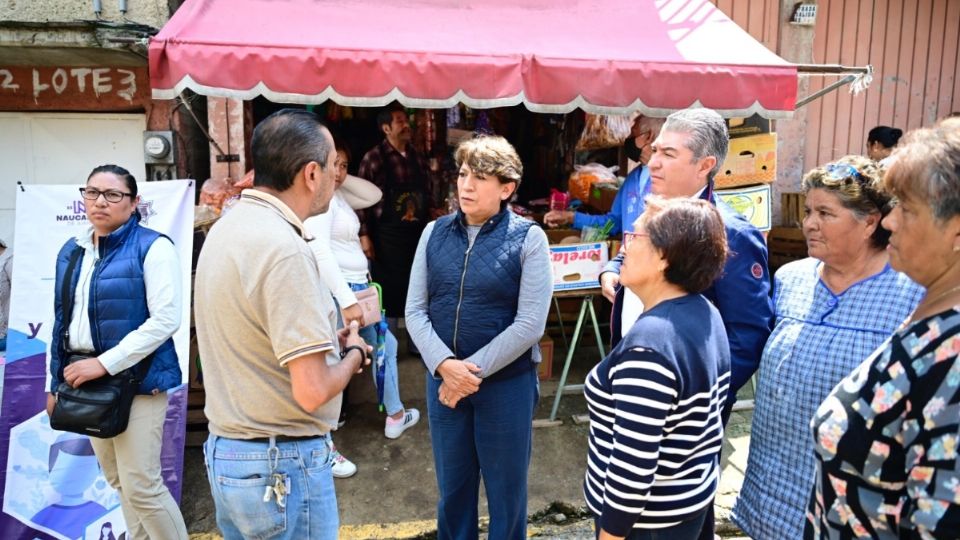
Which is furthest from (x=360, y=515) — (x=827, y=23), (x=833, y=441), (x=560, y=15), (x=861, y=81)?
(x=827, y=23)

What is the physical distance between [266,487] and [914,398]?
1665mm

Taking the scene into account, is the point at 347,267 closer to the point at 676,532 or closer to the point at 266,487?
the point at 266,487

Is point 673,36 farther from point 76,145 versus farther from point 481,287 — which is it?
point 76,145

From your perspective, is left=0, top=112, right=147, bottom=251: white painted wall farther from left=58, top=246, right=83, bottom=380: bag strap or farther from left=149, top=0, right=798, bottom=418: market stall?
left=58, top=246, right=83, bottom=380: bag strap

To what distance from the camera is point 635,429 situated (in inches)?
62.1

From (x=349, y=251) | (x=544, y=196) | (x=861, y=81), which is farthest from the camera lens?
(x=544, y=196)

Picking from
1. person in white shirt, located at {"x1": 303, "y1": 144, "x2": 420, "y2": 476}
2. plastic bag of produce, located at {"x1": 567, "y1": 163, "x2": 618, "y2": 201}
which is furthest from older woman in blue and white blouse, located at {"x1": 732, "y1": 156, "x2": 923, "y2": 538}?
plastic bag of produce, located at {"x1": 567, "y1": 163, "x2": 618, "y2": 201}

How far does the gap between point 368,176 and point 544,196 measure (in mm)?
2418

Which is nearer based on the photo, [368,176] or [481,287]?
[481,287]

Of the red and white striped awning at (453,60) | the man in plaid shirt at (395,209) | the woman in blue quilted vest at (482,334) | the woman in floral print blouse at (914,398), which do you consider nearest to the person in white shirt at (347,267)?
the man in plaid shirt at (395,209)

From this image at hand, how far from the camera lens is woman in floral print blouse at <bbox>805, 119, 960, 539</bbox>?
1.10m

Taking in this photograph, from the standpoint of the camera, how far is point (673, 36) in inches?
179

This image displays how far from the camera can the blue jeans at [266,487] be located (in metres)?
1.85

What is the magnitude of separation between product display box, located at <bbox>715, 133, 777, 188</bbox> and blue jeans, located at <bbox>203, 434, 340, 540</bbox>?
3756mm
